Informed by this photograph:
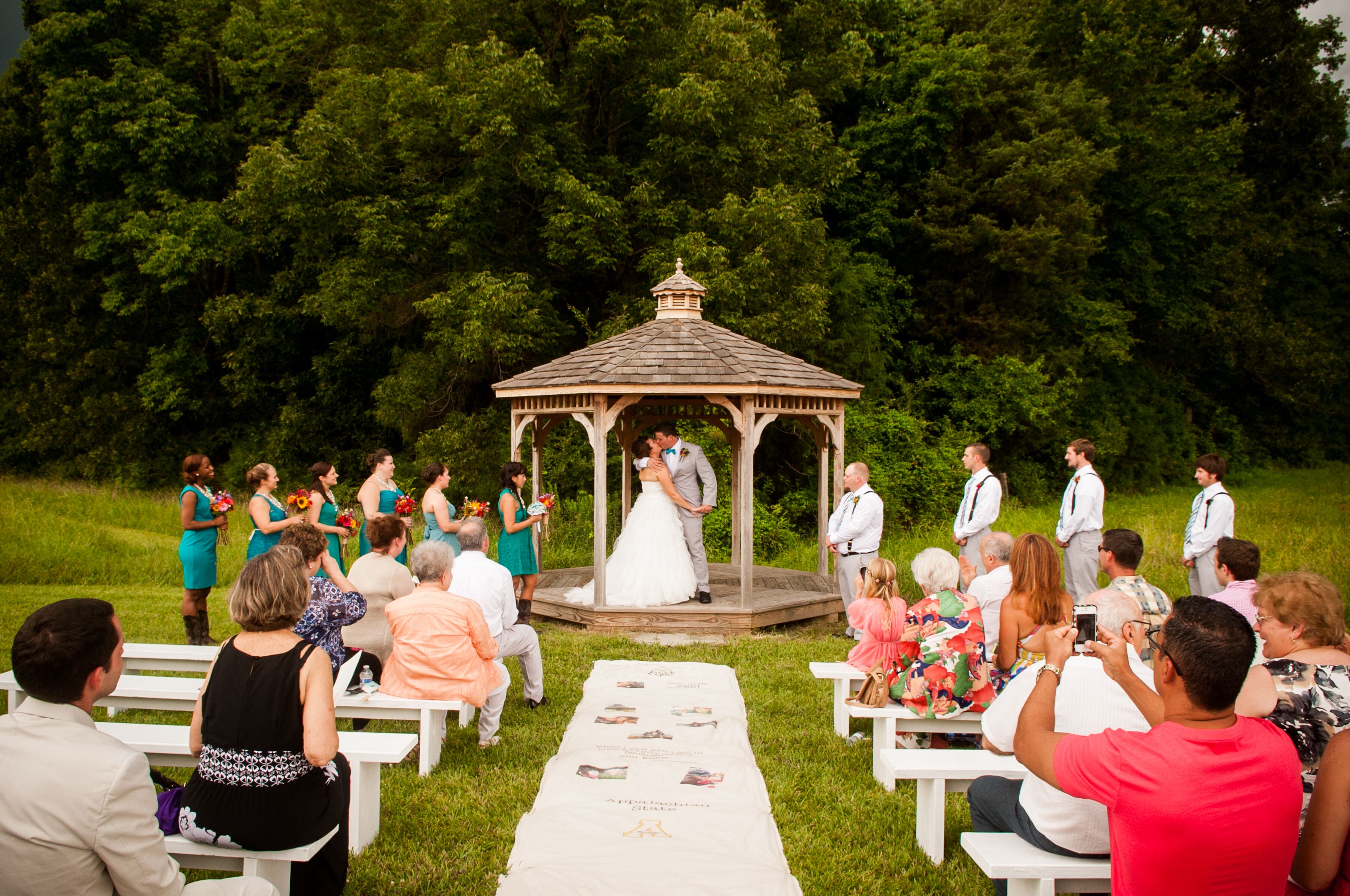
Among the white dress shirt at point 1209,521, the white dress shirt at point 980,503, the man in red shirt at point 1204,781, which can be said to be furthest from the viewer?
the white dress shirt at point 980,503

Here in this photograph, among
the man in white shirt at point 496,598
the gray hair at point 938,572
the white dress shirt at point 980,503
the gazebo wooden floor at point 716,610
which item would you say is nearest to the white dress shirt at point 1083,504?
the white dress shirt at point 980,503

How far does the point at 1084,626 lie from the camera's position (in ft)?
10.3

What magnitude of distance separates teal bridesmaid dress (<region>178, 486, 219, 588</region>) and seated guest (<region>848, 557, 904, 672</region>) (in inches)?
226

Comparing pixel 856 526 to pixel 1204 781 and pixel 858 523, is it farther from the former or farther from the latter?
pixel 1204 781

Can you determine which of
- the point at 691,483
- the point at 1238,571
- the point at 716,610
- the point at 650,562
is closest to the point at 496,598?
the point at 716,610

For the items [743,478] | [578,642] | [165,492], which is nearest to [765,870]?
[578,642]

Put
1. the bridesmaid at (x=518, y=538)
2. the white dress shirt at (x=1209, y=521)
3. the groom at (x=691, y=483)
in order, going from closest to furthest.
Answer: the white dress shirt at (x=1209, y=521) → the bridesmaid at (x=518, y=538) → the groom at (x=691, y=483)

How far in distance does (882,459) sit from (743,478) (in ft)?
34.9

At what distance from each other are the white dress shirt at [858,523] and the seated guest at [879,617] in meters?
3.17

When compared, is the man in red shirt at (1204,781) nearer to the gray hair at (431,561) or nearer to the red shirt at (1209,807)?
the red shirt at (1209,807)

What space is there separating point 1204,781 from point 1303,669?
0.99 m

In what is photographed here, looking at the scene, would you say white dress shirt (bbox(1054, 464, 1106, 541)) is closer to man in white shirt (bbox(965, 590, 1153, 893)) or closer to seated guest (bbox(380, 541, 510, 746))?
man in white shirt (bbox(965, 590, 1153, 893))

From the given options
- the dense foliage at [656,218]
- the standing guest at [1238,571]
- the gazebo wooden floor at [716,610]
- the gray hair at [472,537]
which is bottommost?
the gazebo wooden floor at [716,610]

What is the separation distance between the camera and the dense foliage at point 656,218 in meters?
18.8
